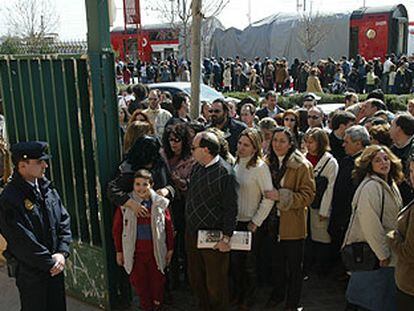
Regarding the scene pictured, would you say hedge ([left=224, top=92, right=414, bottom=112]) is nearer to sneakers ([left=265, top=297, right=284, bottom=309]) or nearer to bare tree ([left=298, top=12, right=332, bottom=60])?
sneakers ([left=265, top=297, right=284, bottom=309])

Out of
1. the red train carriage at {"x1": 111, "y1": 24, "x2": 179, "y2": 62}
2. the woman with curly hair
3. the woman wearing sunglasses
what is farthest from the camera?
the red train carriage at {"x1": 111, "y1": 24, "x2": 179, "y2": 62}

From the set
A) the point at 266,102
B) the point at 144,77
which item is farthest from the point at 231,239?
the point at 144,77

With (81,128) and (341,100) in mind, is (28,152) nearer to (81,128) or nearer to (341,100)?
(81,128)

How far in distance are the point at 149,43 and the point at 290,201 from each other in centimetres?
3290

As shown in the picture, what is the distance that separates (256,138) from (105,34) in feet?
5.59

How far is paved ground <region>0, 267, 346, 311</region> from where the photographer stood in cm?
492

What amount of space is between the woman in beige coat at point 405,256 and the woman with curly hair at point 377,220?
1.66ft

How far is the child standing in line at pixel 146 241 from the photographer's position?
4.48 metres

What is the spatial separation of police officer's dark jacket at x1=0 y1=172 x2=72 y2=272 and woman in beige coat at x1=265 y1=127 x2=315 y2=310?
6.39 ft

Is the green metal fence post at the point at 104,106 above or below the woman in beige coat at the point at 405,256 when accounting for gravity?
above

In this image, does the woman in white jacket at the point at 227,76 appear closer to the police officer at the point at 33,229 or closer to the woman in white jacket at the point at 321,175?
the woman in white jacket at the point at 321,175

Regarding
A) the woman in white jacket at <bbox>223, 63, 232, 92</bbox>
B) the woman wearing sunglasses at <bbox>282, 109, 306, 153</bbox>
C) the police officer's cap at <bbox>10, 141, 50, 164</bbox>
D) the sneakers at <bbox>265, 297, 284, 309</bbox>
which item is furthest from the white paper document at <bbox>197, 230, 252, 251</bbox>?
the woman in white jacket at <bbox>223, 63, 232, 92</bbox>

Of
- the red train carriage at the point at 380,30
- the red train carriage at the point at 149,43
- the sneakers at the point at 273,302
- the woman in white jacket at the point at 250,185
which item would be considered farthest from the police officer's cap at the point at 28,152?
the red train carriage at the point at 149,43

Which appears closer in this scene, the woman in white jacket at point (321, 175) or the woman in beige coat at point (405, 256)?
the woman in beige coat at point (405, 256)
